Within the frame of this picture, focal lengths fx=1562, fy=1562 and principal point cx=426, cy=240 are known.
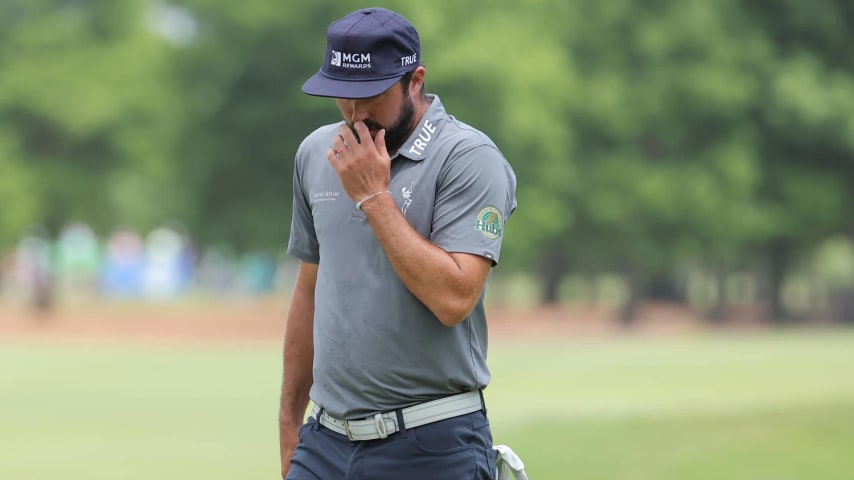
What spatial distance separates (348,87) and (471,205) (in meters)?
0.48

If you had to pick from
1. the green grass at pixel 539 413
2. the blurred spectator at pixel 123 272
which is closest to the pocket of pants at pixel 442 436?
the green grass at pixel 539 413

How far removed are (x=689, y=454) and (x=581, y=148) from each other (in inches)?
1344

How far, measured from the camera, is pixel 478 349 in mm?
4586

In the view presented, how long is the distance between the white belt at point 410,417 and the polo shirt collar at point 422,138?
0.71m

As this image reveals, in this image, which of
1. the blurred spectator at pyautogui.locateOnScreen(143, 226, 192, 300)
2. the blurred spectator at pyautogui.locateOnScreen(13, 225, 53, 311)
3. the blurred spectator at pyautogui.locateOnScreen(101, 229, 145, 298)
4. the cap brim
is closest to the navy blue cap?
the cap brim

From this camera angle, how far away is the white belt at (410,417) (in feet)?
14.7

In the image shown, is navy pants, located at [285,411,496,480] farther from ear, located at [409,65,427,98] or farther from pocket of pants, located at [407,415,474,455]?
ear, located at [409,65,427,98]

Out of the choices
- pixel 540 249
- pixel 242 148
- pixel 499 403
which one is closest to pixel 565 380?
pixel 499 403

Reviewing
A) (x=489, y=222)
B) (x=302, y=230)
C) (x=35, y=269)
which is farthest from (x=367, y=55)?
(x=35, y=269)

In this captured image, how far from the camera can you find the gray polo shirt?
174 inches

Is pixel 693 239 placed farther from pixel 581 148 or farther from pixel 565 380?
pixel 565 380

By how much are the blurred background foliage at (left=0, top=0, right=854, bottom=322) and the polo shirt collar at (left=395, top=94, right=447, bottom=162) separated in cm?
3679

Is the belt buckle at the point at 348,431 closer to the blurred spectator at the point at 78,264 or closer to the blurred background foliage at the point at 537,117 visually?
the blurred background foliage at the point at 537,117

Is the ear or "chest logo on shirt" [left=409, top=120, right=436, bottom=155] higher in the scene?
the ear
